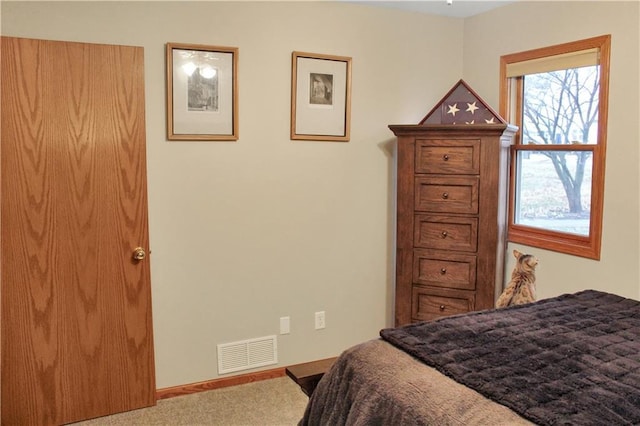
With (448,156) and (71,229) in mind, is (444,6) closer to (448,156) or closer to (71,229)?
(448,156)

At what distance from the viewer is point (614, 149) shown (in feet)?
9.35

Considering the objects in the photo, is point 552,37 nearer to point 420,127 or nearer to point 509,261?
point 420,127

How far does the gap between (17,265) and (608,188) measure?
3055 mm

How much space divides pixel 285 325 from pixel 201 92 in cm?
152

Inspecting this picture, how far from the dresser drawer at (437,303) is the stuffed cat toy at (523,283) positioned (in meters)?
0.72

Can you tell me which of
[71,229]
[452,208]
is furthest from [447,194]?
[71,229]

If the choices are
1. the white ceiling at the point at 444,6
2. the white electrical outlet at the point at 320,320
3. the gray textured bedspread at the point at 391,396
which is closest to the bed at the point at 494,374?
the gray textured bedspread at the point at 391,396

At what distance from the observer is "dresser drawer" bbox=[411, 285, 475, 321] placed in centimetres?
332

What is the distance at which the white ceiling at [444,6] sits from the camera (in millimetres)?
3445

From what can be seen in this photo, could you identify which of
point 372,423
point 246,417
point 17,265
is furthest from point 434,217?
point 17,265

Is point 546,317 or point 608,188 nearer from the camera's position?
point 546,317

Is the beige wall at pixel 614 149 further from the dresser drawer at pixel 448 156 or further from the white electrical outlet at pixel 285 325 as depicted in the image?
the white electrical outlet at pixel 285 325

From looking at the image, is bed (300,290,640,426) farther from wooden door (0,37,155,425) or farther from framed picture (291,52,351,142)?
framed picture (291,52,351,142)

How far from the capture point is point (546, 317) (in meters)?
2.03
